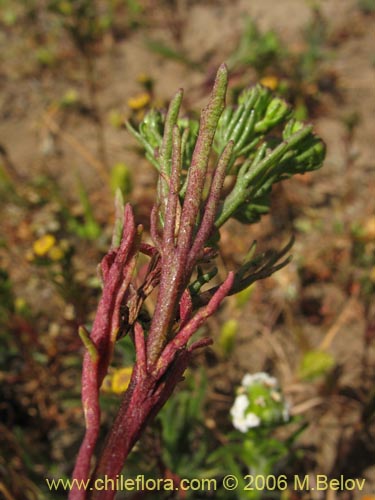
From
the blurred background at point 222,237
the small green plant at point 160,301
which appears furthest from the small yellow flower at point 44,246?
the small green plant at point 160,301

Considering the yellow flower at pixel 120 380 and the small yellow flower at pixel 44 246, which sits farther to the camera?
the small yellow flower at pixel 44 246

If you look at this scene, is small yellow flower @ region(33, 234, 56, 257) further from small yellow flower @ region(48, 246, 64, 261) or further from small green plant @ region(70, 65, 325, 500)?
small green plant @ region(70, 65, 325, 500)

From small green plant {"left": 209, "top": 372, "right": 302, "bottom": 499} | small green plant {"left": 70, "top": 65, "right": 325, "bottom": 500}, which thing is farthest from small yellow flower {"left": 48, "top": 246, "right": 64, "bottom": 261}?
small green plant {"left": 70, "top": 65, "right": 325, "bottom": 500}

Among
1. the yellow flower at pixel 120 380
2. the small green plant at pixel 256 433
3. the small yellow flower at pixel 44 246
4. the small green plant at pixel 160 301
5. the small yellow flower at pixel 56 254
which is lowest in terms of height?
the small green plant at pixel 256 433

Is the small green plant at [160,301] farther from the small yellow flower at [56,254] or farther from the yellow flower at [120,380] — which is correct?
the small yellow flower at [56,254]

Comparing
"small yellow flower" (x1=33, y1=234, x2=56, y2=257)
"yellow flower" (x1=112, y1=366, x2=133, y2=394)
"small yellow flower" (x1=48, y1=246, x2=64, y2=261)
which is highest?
"small yellow flower" (x1=33, y1=234, x2=56, y2=257)

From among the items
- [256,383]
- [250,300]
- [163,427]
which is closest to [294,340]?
[250,300]
